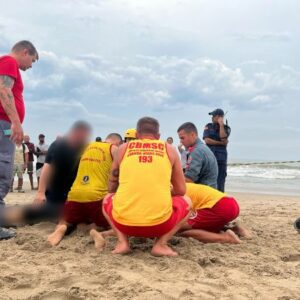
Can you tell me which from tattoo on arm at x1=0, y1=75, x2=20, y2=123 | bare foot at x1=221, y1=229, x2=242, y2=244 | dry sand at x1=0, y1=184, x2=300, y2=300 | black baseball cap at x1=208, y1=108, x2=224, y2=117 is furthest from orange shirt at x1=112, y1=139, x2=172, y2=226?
black baseball cap at x1=208, y1=108, x2=224, y2=117

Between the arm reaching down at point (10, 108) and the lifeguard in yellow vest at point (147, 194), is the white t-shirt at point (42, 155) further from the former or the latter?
the lifeguard in yellow vest at point (147, 194)

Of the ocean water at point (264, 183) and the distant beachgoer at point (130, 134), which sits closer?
the distant beachgoer at point (130, 134)

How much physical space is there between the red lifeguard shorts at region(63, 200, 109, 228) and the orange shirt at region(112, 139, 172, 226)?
0.83 m

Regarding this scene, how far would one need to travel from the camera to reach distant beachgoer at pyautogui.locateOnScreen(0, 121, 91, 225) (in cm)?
445

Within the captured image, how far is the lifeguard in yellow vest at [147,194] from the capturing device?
3355 millimetres

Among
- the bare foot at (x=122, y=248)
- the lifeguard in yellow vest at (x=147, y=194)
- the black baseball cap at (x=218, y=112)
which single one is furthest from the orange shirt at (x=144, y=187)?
the black baseball cap at (x=218, y=112)

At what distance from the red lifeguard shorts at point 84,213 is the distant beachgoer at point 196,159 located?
42.3 inches

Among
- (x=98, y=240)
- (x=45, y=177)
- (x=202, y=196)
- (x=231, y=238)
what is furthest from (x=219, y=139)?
(x=98, y=240)

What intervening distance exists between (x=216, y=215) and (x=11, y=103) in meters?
2.18

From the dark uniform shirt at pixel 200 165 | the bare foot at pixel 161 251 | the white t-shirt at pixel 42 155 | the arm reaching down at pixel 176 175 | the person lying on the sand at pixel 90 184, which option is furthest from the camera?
the white t-shirt at pixel 42 155

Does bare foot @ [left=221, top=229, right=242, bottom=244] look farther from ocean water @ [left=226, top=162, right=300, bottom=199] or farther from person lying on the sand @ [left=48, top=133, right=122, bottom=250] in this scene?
ocean water @ [left=226, top=162, right=300, bottom=199]

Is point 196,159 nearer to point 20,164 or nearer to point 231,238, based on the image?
point 231,238

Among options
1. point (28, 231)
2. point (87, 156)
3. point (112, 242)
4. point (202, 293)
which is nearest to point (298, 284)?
point (202, 293)

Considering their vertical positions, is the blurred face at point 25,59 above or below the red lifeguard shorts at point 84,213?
above
